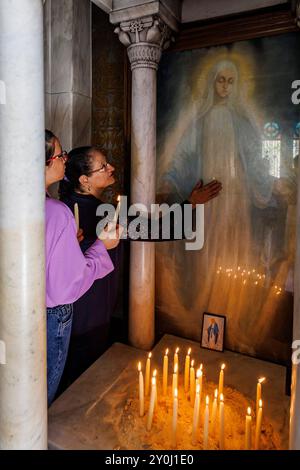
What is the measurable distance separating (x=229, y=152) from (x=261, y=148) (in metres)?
0.30

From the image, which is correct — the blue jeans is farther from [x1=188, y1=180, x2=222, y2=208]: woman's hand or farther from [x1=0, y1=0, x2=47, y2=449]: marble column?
[x1=188, y1=180, x2=222, y2=208]: woman's hand

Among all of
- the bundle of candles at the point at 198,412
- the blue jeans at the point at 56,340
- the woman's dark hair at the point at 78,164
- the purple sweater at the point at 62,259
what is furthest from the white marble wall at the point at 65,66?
the bundle of candles at the point at 198,412

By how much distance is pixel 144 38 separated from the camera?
3.30 metres

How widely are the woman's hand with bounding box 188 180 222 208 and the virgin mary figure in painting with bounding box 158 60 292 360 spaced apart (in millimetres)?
99

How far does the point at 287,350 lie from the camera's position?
135 inches

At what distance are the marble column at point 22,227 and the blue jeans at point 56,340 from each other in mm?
596

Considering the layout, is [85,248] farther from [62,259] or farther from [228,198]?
[228,198]

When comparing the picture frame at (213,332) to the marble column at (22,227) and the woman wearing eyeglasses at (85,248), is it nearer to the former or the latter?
the woman wearing eyeglasses at (85,248)

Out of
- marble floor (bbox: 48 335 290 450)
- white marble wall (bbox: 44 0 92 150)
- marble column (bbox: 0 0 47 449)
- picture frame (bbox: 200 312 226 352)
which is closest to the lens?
marble column (bbox: 0 0 47 449)

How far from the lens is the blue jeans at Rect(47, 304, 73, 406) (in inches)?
104

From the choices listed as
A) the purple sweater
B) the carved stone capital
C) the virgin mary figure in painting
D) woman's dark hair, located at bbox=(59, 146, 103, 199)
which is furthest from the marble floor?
the carved stone capital

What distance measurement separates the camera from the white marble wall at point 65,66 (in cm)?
375

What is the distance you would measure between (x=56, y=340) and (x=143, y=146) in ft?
6.25
